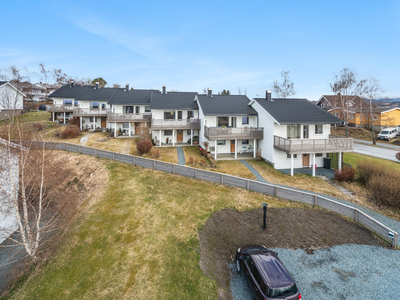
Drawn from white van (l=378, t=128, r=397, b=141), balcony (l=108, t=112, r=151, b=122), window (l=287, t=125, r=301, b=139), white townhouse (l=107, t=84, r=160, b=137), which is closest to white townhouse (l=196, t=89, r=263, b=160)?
window (l=287, t=125, r=301, b=139)

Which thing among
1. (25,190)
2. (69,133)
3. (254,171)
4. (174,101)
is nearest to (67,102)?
(69,133)

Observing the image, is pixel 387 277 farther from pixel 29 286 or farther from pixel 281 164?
pixel 29 286

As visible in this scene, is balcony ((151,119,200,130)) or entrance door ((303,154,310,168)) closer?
entrance door ((303,154,310,168))

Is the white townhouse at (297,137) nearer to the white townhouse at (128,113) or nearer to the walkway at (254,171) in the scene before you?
→ the walkway at (254,171)

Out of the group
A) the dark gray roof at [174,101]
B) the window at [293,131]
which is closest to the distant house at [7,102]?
the dark gray roof at [174,101]

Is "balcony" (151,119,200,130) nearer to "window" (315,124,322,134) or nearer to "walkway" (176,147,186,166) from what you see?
"walkway" (176,147,186,166)

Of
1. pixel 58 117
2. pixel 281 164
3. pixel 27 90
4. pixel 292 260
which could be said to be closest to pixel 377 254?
pixel 292 260
